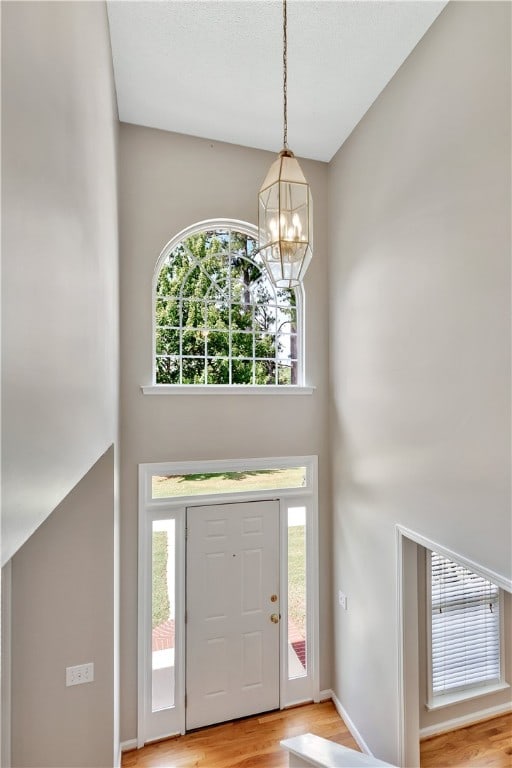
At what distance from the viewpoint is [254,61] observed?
8.57ft

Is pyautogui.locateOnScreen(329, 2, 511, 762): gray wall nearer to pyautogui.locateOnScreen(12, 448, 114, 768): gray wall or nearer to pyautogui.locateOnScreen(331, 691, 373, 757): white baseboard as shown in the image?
pyautogui.locateOnScreen(331, 691, 373, 757): white baseboard

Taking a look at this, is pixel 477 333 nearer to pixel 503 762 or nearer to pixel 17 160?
pixel 17 160

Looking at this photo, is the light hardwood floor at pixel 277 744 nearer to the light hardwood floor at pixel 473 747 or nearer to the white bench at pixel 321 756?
the light hardwood floor at pixel 473 747

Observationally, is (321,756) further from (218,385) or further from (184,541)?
(218,385)

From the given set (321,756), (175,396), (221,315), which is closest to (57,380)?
(321,756)

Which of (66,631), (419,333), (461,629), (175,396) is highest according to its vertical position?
(419,333)

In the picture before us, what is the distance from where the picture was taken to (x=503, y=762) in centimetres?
298

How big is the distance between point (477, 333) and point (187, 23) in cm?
255

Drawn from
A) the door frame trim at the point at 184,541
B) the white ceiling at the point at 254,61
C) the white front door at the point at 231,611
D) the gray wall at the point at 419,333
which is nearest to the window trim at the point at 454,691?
the gray wall at the point at 419,333

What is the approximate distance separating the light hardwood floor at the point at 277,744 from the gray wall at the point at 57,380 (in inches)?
42.5

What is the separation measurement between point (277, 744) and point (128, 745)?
3.96 ft

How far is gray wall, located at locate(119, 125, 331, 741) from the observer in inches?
124

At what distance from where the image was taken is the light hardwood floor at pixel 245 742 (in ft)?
9.73

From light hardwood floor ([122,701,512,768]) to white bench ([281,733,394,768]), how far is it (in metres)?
1.41
